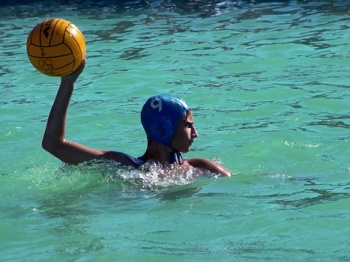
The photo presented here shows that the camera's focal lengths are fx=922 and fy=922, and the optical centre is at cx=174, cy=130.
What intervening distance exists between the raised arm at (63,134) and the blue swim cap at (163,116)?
378 millimetres

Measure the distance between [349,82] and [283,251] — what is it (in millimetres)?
5225

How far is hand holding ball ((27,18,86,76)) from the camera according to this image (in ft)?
20.2

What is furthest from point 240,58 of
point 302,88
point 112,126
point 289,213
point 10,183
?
point 289,213

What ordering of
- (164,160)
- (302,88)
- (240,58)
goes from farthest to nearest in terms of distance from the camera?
1. (240,58)
2. (302,88)
3. (164,160)

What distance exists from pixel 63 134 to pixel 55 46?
0.61 m

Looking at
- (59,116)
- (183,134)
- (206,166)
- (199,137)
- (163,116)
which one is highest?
(59,116)

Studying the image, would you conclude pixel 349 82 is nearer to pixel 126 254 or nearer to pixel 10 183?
pixel 10 183

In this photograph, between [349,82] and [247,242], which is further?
[349,82]

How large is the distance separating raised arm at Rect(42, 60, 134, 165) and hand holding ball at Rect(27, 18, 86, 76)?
10 cm

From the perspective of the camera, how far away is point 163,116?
669 centimetres

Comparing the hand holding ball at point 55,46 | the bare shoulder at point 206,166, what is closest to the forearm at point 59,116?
the hand holding ball at point 55,46

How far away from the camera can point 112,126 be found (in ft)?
30.3

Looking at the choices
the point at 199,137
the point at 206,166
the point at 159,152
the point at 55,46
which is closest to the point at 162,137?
the point at 159,152

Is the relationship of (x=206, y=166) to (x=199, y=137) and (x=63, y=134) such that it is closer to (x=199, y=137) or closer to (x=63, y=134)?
(x=63, y=134)
